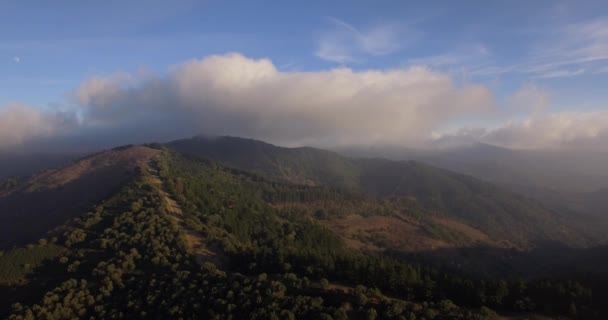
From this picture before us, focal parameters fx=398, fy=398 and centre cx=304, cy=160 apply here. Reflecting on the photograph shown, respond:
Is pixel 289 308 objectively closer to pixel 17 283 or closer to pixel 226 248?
pixel 226 248

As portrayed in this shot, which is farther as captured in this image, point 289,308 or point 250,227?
point 250,227

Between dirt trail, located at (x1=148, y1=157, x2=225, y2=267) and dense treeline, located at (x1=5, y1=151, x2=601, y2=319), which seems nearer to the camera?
dense treeline, located at (x1=5, y1=151, x2=601, y2=319)

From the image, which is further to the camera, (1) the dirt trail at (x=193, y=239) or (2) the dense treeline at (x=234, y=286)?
(1) the dirt trail at (x=193, y=239)

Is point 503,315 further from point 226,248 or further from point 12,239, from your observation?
point 12,239

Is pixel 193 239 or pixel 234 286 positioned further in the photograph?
pixel 193 239

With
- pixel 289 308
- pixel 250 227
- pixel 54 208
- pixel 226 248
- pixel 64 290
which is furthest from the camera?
pixel 54 208

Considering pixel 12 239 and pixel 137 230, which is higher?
pixel 137 230

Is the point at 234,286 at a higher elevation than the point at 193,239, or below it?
higher

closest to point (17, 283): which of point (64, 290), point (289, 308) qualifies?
point (64, 290)

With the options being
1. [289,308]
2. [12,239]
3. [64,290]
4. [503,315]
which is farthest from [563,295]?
[12,239]

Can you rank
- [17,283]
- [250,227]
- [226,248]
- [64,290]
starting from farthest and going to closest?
[250,227] → [226,248] → [17,283] → [64,290]
